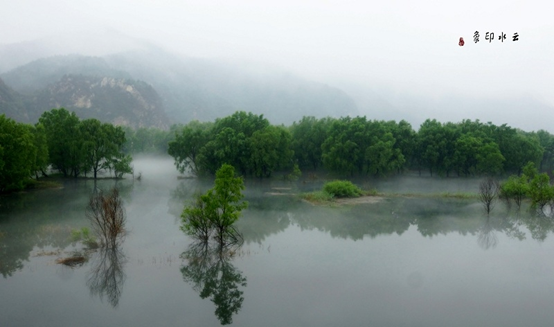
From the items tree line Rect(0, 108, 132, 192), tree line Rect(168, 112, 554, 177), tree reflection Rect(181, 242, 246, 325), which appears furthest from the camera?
tree line Rect(168, 112, 554, 177)

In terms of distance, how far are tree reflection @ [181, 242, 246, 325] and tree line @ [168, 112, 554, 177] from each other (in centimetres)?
3564

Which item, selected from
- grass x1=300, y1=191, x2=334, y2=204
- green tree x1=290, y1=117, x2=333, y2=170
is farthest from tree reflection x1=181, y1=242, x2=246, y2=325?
green tree x1=290, y1=117, x2=333, y2=170

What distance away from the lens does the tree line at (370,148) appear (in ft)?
187

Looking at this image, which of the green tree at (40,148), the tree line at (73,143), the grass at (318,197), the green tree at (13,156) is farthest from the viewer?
the tree line at (73,143)

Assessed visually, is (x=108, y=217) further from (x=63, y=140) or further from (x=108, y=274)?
(x=63, y=140)

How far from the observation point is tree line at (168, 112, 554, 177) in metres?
57.1

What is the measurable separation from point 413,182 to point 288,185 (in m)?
16.7

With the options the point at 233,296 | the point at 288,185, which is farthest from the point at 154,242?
the point at 288,185

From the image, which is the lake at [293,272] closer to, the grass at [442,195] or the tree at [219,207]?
the tree at [219,207]

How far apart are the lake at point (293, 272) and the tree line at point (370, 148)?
81.8ft

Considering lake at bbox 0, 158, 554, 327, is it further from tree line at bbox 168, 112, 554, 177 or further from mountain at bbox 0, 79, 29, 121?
mountain at bbox 0, 79, 29, 121

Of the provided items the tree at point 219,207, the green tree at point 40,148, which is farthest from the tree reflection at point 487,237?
the green tree at point 40,148

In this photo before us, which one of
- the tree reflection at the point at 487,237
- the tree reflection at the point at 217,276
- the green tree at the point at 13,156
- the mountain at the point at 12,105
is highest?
the mountain at the point at 12,105

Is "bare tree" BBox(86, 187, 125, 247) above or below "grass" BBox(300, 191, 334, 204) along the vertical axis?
above
